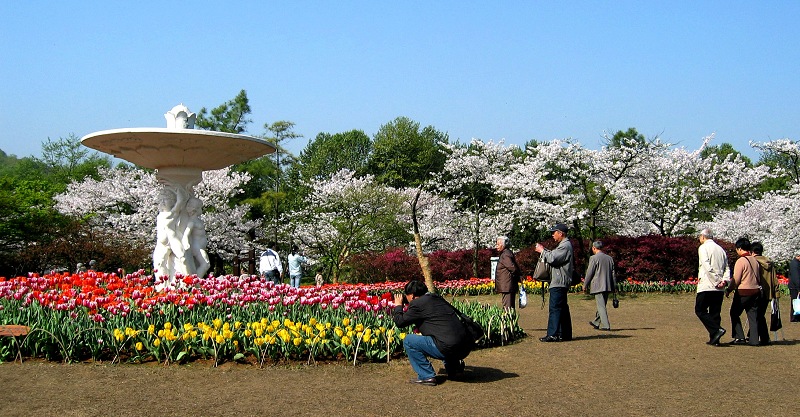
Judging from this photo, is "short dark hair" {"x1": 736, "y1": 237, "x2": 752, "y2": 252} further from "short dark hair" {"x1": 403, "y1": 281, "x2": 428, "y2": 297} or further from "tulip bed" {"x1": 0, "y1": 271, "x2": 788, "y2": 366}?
"short dark hair" {"x1": 403, "y1": 281, "x2": 428, "y2": 297}

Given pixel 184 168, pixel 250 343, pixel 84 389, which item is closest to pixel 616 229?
pixel 184 168

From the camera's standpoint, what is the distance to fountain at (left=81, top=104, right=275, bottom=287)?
38.6ft

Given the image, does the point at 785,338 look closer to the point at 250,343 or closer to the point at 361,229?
the point at 250,343

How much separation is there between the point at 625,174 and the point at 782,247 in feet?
20.0

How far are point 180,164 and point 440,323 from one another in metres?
7.24

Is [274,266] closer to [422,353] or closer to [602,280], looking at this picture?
[602,280]

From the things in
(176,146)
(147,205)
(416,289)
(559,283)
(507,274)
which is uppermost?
(147,205)

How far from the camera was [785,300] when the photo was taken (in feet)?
60.2

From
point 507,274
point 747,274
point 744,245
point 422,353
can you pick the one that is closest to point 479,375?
point 422,353

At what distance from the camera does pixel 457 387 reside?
6.83 m

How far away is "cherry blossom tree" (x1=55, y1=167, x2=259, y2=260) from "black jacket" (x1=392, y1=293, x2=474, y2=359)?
891 inches

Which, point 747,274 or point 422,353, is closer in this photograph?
point 422,353

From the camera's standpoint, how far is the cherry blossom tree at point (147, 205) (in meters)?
28.2

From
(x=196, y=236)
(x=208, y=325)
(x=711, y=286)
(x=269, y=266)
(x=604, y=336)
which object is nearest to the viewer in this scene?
(x=208, y=325)
